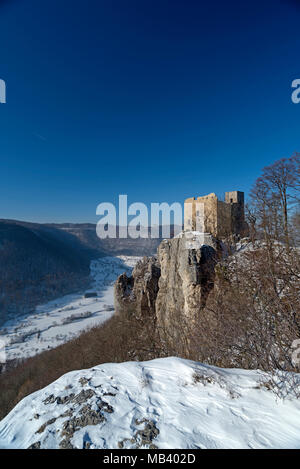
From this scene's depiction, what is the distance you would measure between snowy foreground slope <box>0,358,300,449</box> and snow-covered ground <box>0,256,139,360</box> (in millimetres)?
51656

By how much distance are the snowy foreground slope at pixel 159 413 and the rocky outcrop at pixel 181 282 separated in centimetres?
798

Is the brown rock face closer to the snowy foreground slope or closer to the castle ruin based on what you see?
the castle ruin

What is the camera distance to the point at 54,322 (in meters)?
63.2

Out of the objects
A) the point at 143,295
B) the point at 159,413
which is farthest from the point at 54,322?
the point at 159,413

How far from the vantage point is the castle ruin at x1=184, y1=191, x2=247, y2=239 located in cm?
1509

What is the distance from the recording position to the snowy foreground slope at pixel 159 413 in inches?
97.0

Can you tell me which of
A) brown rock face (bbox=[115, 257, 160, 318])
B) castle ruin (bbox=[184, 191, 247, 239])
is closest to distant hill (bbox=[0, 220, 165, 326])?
brown rock face (bbox=[115, 257, 160, 318])

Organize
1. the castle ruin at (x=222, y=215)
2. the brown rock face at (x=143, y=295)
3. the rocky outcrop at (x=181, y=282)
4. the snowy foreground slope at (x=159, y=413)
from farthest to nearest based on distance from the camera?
the brown rock face at (x=143, y=295) < the castle ruin at (x=222, y=215) < the rocky outcrop at (x=181, y=282) < the snowy foreground slope at (x=159, y=413)

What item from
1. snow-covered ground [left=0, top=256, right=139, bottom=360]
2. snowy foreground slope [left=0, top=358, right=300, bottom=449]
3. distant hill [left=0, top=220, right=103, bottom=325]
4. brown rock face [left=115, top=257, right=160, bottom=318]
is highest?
snowy foreground slope [left=0, top=358, right=300, bottom=449]

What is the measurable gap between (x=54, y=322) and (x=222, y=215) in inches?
2616

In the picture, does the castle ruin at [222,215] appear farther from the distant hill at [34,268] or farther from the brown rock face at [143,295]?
the distant hill at [34,268]

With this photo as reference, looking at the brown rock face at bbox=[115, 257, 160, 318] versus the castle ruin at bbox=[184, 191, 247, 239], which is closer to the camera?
the castle ruin at bbox=[184, 191, 247, 239]

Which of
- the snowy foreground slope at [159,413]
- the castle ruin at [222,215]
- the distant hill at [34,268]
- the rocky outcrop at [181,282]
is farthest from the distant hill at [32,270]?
the snowy foreground slope at [159,413]
